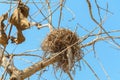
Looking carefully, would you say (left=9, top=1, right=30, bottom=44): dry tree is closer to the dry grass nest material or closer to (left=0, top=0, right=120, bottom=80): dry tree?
(left=0, top=0, right=120, bottom=80): dry tree

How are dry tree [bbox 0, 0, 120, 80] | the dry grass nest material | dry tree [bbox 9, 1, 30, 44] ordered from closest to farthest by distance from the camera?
1. dry tree [bbox 9, 1, 30, 44]
2. dry tree [bbox 0, 0, 120, 80]
3. the dry grass nest material

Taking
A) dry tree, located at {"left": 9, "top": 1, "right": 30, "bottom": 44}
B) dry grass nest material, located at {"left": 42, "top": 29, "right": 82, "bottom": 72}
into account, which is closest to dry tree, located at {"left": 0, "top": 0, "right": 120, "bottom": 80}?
dry grass nest material, located at {"left": 42, "top": 29, "right": 82, "bottom": 72}

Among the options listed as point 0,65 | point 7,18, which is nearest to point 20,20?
point 7,18

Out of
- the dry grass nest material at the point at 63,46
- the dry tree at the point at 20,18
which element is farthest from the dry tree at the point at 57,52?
the dry tree at the point at 20,18

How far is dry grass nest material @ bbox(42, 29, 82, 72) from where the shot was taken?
8.23ft

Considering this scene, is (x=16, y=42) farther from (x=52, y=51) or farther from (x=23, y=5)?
(x=52, y=51)


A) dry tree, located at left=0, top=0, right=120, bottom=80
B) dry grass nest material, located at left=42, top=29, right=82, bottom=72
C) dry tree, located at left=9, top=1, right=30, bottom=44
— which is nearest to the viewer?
dry tree, located at left=9, top=1, right=30, bottom=44

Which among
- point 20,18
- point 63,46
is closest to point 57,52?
point 63,46

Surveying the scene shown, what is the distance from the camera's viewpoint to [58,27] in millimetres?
2605

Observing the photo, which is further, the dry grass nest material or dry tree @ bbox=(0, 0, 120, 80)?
the dry grass nest material

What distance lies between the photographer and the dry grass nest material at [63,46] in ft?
8.23

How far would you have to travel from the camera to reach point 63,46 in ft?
8.38

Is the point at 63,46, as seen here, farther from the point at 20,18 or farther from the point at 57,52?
the point at 20,18

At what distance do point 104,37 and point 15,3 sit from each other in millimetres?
776
